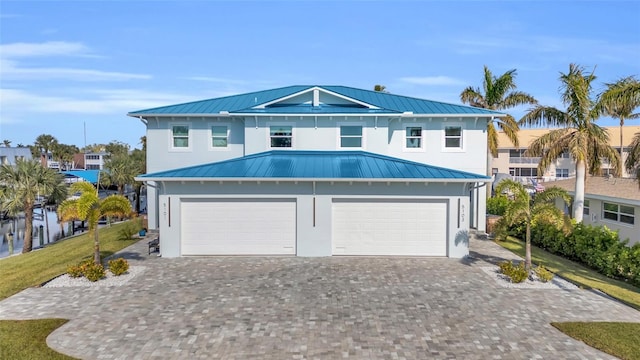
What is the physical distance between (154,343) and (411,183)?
39.7 feet

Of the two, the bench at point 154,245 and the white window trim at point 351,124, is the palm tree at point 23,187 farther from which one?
the white window trim at point 351,124

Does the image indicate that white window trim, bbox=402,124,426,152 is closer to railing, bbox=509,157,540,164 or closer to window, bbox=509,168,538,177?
railing, bbox=509,157,540,164

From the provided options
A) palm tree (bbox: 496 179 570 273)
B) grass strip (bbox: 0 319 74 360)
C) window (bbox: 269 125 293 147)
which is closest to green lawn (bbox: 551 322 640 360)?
palm tree (bbox: 496 179 570 273)

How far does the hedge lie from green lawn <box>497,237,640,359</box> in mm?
397

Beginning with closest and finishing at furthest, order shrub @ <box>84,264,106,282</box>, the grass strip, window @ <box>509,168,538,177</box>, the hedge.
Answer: the grass strip < shrub @ <box>84,264,106,282</box> < the hedge < window @ <box>509,168,538,177</box>

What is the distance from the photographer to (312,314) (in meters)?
10.7

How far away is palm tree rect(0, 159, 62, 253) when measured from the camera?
23.3 m

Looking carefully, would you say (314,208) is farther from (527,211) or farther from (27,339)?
(27,339)

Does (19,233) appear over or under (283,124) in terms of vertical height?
under

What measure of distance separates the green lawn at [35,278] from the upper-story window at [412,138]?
654 inches

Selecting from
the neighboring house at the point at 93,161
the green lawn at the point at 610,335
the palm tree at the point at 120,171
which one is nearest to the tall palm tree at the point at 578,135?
the green lawn at the point at 610,335

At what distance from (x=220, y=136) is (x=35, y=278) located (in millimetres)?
11237

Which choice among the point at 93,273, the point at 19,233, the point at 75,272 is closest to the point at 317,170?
the point at 93,273

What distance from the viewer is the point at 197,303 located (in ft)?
38.0
